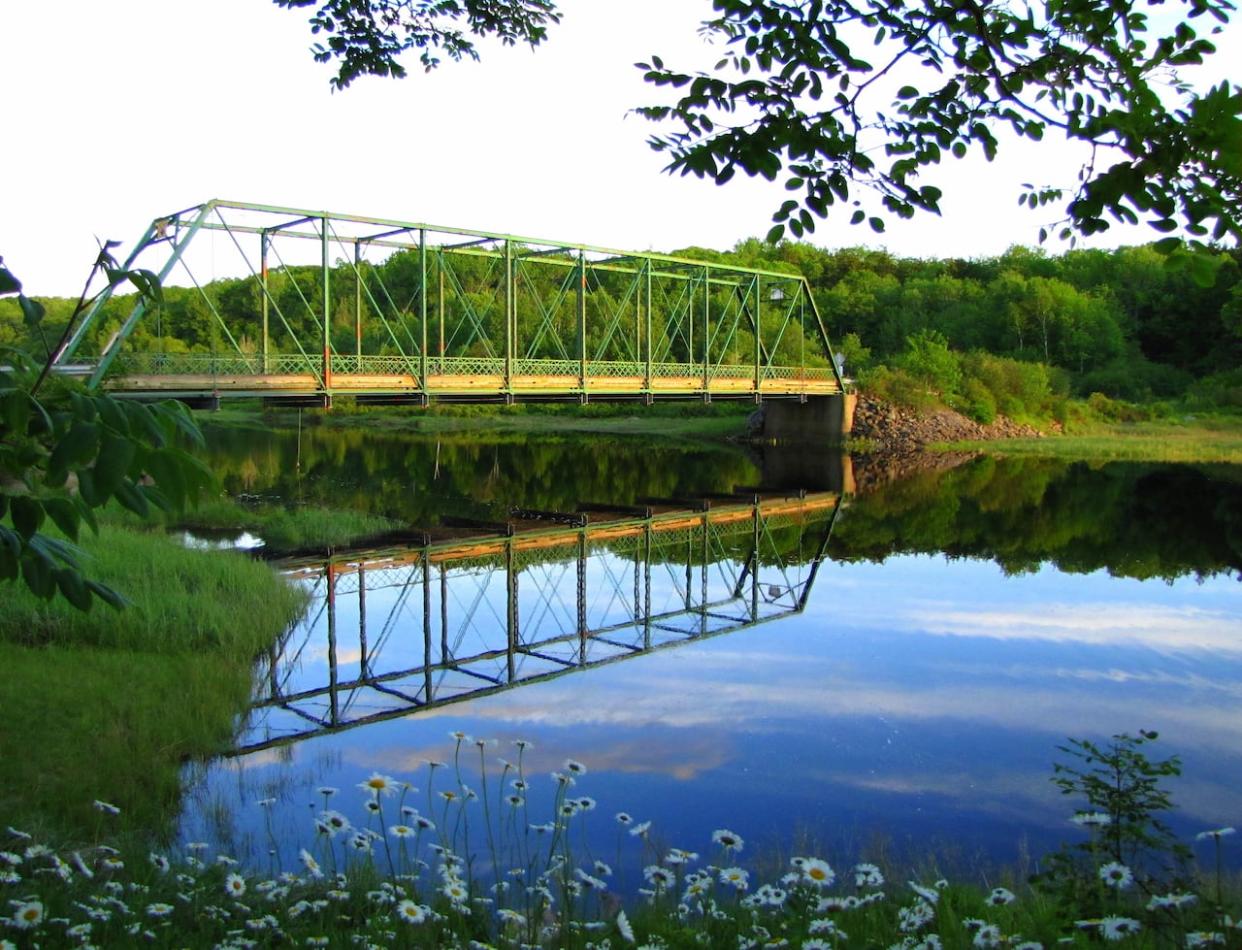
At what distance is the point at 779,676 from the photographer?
43.4 feet

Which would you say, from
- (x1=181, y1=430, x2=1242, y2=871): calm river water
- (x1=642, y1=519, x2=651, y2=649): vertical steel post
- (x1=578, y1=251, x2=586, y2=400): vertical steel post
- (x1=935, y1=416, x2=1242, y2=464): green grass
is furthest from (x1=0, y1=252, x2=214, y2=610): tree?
(x1=935, y1=416, x2=1242, y2=464): green grass

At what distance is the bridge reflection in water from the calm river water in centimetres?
7

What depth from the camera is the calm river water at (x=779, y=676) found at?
873 cm

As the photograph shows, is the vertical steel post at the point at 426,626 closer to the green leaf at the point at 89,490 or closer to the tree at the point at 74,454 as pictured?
the tree at the point at 74,454

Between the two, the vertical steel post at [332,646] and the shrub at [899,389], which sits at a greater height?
the shrub at [899,389]

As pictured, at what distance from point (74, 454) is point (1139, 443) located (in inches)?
2128

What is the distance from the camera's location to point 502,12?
9.59 meters

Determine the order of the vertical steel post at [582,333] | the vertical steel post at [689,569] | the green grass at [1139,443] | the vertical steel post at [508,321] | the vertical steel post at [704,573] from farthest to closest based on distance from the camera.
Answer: the green grass at [1139,443]
the vertical steel post at [582,333]
the vertical steel post at [508,321]
the vertical steel post at [689,569]
the vertical steel post at [704,573]

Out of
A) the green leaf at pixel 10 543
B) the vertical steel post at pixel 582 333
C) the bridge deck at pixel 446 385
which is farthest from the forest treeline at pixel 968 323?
the green leaf at pixel 10 543

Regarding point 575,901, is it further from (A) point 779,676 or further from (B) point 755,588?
(B) point 755,588

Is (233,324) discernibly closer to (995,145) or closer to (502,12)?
(502,12)

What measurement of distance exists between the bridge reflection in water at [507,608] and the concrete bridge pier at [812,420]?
26714mm

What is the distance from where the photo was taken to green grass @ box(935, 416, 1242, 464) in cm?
4688

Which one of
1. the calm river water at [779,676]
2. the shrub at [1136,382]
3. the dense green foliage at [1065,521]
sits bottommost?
the calm river water at [779,676]
